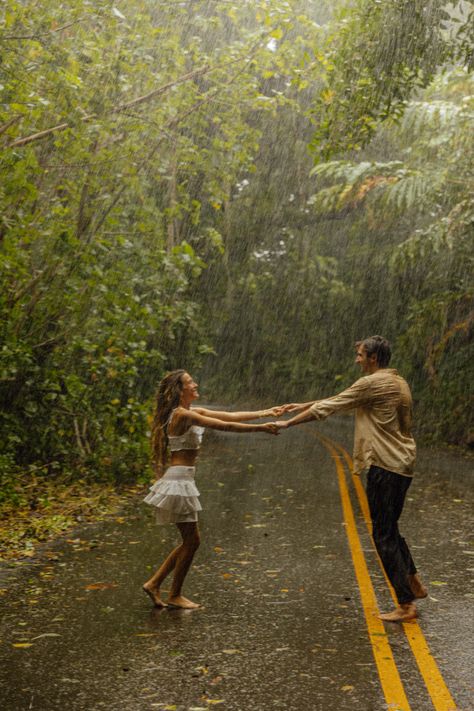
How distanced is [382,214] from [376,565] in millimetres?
18881

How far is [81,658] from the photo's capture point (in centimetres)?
596

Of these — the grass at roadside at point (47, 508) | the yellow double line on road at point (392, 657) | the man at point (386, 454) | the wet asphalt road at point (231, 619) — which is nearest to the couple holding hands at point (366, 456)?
the man at point (386, 454)

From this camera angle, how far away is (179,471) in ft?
23.1

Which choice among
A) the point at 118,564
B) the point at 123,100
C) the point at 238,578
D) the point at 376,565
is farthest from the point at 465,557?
the point at 123,100

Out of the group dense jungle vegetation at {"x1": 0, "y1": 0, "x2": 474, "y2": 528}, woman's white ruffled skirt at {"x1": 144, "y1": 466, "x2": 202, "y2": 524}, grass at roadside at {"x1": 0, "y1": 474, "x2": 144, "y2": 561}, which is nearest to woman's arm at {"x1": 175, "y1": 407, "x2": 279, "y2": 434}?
woman's white ruffled skirt at {"x1": 144, "y1": 466, "x2": 202, "y2": 524}

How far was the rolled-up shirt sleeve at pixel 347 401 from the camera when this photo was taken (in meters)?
7.04

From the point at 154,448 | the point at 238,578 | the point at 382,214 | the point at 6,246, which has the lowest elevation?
the point at 238,578

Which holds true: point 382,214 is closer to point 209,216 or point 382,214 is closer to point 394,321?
point 209,216

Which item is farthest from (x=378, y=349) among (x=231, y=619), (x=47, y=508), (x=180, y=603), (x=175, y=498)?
(x=47, y=508)

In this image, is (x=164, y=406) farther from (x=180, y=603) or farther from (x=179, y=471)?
(x=180, y=603)

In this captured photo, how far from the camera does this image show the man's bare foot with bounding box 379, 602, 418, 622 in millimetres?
6828

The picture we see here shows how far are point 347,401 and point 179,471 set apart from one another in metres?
1.38

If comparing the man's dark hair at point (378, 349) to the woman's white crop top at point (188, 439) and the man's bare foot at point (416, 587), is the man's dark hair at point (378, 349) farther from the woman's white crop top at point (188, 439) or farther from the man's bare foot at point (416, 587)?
the man's bare foot at point (416, 587)

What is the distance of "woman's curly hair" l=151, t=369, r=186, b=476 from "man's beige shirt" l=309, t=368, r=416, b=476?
1036 millimetres
